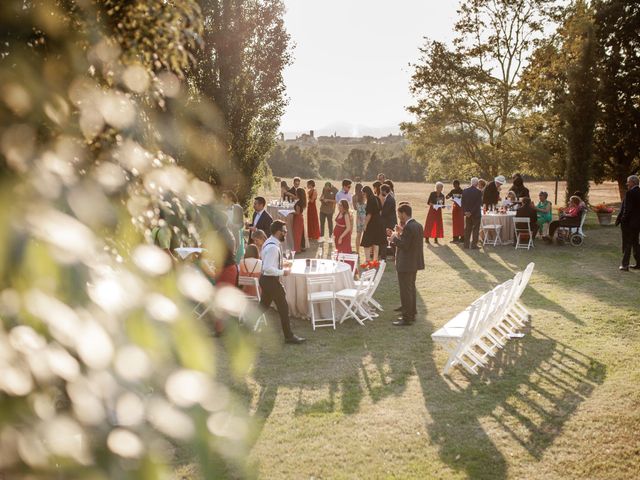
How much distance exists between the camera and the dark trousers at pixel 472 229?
15602 mm

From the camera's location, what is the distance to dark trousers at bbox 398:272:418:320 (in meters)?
8.89

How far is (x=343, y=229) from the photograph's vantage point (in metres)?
12.8

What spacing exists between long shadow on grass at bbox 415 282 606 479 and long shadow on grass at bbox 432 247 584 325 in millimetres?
2087

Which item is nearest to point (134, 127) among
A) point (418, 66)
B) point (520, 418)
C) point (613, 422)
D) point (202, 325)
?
point (520, 418)

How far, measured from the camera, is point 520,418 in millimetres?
5840

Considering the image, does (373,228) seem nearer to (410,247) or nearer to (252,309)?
(410,247)

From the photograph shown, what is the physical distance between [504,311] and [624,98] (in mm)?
25815

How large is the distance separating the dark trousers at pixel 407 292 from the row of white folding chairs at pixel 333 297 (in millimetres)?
532

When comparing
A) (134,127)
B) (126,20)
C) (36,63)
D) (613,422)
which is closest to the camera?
(36,63)

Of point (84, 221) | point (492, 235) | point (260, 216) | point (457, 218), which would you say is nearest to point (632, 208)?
point (492, 235)

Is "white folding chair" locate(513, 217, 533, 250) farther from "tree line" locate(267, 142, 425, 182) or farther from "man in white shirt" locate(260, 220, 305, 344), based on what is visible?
"tree line" locate(267, 142, 425, 182)

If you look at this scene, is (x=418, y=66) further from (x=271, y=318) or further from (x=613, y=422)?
(x=613, y=422)

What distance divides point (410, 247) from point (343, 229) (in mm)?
4236

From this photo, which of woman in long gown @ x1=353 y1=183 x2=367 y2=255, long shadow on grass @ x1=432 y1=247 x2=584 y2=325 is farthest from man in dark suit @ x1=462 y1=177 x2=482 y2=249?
woman in long gown @ x1=353 y1=183 x2=367 y2=255
